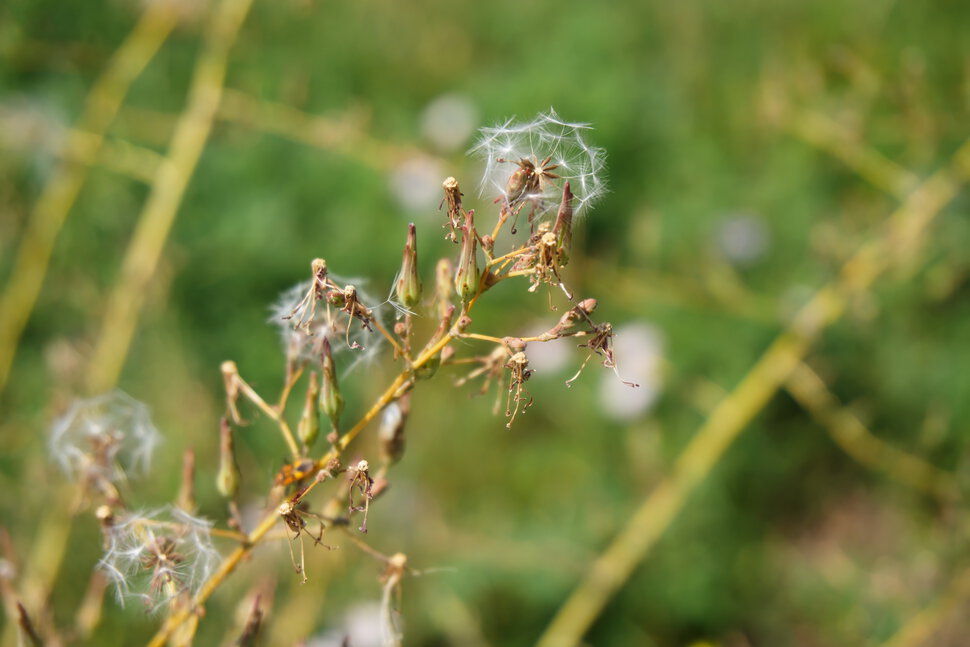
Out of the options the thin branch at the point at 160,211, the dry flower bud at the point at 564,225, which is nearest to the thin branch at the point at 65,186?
the thin branch at the point at 160,211

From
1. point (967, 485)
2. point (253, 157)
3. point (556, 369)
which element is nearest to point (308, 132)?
point (253, 157)

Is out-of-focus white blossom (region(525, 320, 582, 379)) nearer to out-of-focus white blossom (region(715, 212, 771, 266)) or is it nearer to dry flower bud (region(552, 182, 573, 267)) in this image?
out-of-focus white blossom (region(715, 212, 771, 266))

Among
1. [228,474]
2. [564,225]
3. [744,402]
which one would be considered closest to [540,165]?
[564,225]

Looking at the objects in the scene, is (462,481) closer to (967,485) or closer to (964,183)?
(967,485)

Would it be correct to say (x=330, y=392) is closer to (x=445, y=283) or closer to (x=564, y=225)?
(x=445, y=283)

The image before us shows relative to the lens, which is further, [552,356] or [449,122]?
[449,122]

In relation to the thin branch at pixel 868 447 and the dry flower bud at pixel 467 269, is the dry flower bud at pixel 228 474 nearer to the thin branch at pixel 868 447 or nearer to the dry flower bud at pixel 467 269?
the dry flower bud at pixel 467 269
